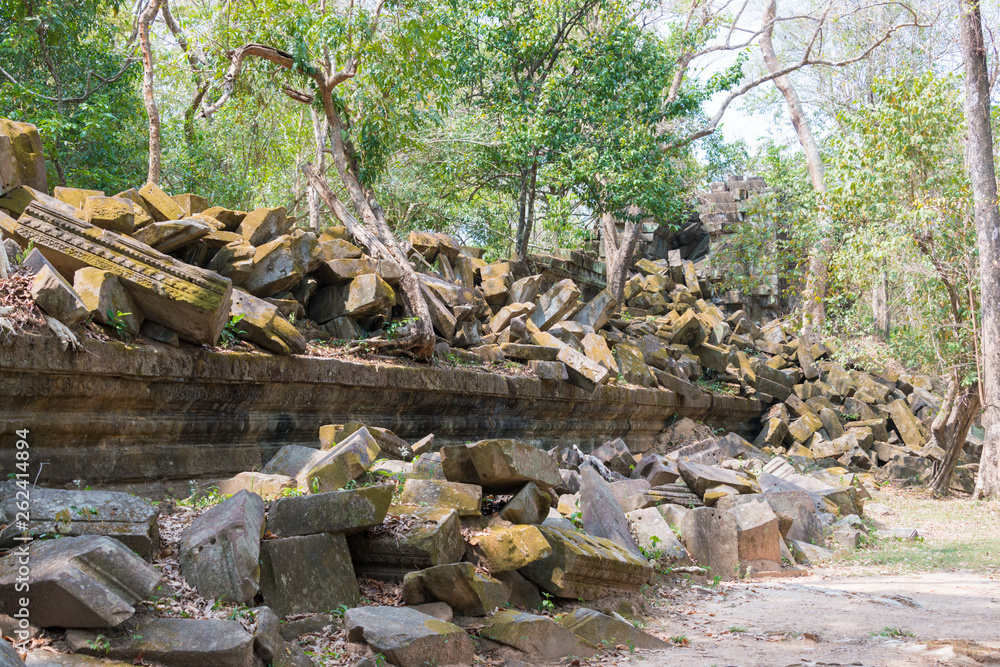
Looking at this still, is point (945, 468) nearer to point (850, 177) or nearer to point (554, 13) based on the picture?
point (850, 177)

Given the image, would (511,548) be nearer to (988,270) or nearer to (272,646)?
(272,646)

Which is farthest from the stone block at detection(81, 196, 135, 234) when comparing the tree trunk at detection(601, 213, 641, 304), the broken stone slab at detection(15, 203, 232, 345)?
the tree trunk at detection(601, 213, 641, 304)

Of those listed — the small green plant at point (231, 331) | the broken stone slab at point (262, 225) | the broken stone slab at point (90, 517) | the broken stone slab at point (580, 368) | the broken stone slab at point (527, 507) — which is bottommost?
the broken stone slab at point (527, 507)

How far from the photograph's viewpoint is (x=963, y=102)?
450 inches

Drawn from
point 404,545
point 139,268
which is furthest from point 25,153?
point 404,545

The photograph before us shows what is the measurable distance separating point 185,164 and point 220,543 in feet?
31.3

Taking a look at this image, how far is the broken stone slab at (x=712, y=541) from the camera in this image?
6004mm

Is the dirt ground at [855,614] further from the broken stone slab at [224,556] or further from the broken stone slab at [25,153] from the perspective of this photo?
the broken stone slab at [25,153]

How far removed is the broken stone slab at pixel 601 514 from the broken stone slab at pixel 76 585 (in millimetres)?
3350

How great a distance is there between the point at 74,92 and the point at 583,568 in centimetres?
1003

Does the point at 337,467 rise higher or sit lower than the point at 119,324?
lower

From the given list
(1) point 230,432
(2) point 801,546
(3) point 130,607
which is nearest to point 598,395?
(2) point 801,546

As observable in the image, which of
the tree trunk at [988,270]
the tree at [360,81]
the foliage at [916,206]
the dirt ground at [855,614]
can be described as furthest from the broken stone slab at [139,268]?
the tree trunk at [988,270]

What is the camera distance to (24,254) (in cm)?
452
